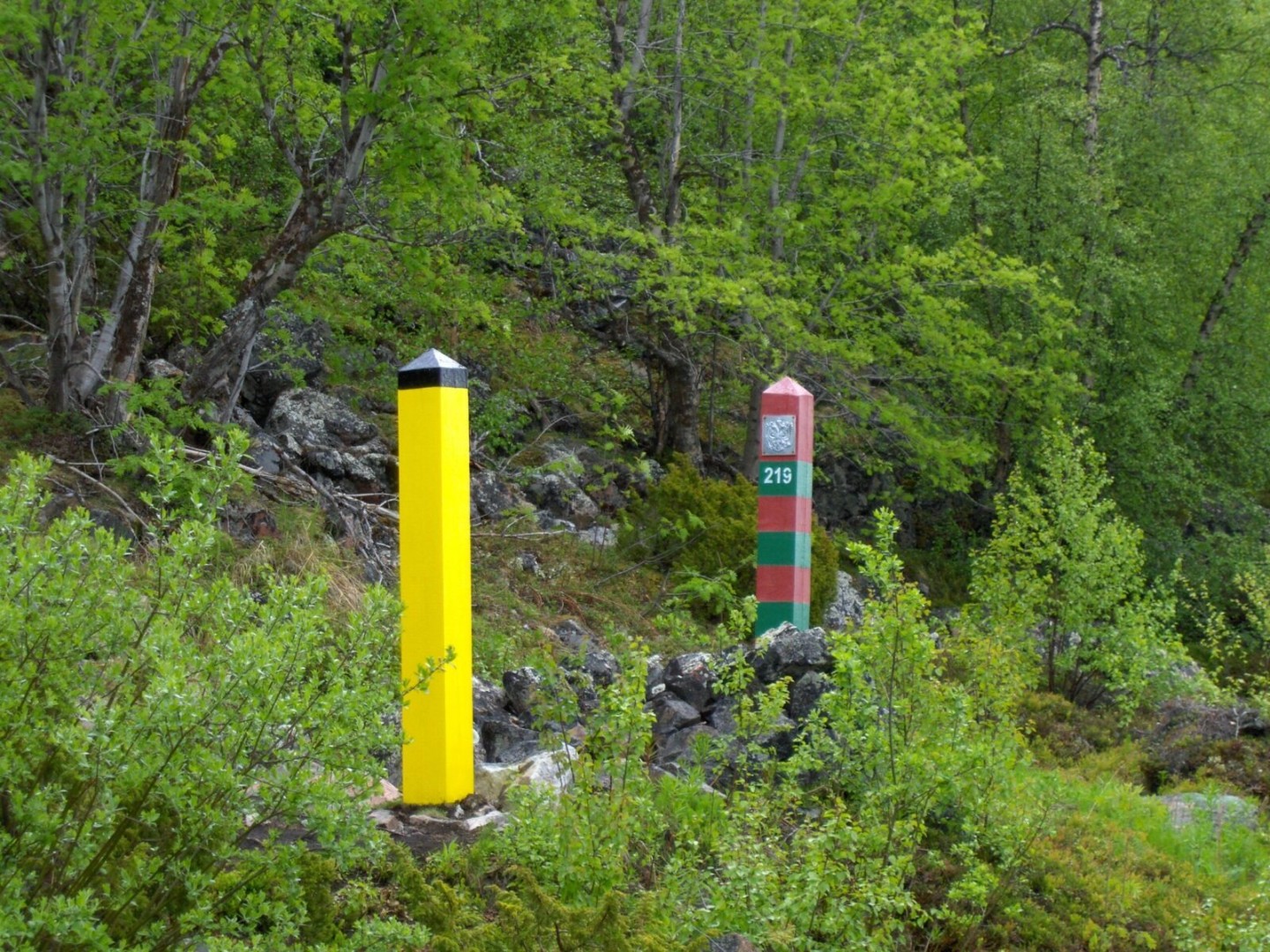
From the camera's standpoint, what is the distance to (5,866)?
3.04 meters

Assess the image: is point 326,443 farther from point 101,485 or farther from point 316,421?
point 101,485

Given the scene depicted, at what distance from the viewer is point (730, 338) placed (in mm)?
15086

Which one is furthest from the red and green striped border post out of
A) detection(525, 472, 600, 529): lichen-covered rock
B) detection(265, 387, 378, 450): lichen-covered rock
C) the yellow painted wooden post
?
the yellow painted wooden post

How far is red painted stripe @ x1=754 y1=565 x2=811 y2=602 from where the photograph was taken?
30.8ft

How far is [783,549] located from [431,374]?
14.6 feet

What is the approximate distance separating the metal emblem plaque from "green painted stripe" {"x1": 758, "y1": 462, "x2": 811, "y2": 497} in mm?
90

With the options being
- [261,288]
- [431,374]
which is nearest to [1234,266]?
[261,288]

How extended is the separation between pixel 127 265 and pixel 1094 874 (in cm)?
751

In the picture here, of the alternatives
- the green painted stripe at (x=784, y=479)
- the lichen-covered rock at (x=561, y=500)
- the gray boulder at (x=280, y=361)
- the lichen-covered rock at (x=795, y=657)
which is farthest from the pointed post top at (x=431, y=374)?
the lichen-covered rock at (x=561, y=500)

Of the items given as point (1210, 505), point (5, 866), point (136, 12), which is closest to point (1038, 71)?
point (1210, 505)

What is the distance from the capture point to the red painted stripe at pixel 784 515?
945 cm

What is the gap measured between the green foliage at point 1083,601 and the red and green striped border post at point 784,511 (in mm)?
1657

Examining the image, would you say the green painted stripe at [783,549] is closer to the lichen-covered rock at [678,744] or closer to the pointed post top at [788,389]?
the pointed post top at [788,389]

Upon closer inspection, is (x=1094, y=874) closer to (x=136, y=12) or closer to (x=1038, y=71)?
(x=136, y=12)
